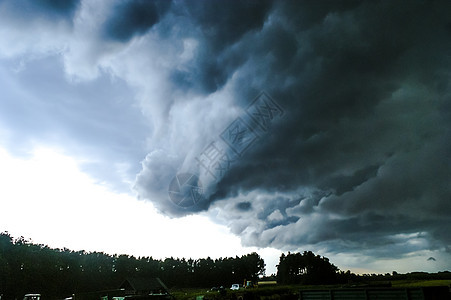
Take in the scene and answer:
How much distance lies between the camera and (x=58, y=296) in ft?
283

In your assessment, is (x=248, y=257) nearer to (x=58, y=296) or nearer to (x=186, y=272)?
(x=186, y=272)

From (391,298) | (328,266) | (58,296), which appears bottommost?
(58,296)

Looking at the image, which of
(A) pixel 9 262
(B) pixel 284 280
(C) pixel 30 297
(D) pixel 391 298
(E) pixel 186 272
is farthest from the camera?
(E) pixel 186 272

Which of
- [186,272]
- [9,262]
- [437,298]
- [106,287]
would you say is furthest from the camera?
[186,272]

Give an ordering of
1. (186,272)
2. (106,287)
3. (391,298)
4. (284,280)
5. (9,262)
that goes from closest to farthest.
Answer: (391,298) → (9,262) → (106,287) → (284,280) → (186,272)

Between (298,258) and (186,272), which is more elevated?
(298,258)

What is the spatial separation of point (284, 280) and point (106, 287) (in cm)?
7666

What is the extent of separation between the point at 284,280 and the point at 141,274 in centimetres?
6667

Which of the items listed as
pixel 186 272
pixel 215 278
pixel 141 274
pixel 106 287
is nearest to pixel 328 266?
pixel 215 278

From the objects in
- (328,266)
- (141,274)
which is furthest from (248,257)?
(141,274)

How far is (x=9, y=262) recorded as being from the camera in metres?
82.3

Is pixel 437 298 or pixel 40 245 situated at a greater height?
pixel 40 245

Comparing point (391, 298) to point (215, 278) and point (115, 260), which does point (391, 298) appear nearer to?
point (215, 278)

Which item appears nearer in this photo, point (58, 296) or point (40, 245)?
point (58, 296)
